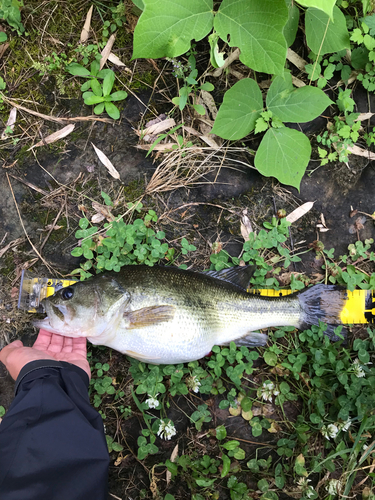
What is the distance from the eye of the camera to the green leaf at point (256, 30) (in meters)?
2.70

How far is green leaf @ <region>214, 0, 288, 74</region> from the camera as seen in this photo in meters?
2.70

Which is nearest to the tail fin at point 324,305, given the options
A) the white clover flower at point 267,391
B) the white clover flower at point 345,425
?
the white clover flower at point 267,391

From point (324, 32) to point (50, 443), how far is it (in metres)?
4.25

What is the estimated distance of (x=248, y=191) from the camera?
11.7 ft

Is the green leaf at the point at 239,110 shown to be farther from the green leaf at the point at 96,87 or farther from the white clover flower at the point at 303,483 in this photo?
the white clover flower at the point at 303,483

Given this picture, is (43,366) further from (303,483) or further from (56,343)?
(303,483)

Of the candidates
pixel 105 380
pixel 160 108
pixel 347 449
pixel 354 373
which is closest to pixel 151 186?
pixel 160 108

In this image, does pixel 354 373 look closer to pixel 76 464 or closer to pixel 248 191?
pixel 248 191

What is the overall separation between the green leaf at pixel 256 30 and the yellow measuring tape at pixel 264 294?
2.13 metres

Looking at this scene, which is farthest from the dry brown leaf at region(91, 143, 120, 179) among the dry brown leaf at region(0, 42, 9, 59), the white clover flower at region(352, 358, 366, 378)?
the white clover flower at region(352, 358, 366, 378)

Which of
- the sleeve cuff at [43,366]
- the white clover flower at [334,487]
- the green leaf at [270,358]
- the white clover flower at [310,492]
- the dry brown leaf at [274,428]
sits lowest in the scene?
the white clover flower at [334,487]

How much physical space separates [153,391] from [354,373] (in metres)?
1.95

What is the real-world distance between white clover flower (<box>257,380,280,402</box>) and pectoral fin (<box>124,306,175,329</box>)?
4.16 ft

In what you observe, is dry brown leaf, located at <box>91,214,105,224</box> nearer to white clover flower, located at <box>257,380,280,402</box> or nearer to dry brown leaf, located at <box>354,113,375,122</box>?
white clover flower, located at <box>257,380,280,402</box>
